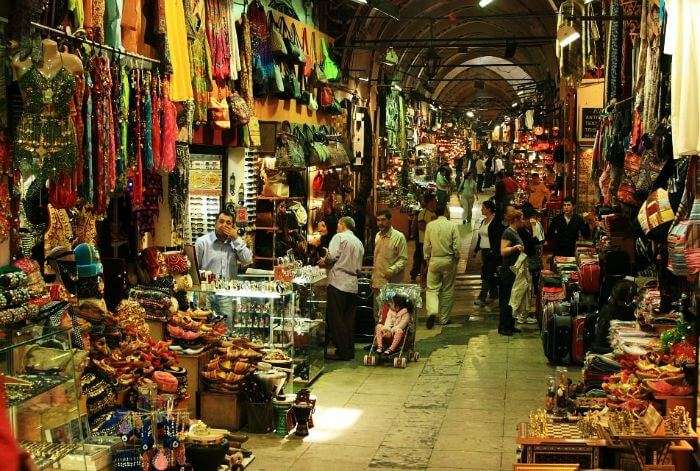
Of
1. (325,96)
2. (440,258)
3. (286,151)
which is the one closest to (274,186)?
(286,151)

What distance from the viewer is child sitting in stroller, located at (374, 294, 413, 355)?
10.8 metres

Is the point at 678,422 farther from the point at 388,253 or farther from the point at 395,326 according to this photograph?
the point at 388,253

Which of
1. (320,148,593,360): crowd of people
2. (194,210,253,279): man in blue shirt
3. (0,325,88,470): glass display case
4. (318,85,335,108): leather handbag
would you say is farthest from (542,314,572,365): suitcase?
(0,325,88,470): glass display case

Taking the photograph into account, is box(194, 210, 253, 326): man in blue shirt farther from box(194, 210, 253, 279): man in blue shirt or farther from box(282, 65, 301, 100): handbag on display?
box(282, 65, 301, 100): handbag on display

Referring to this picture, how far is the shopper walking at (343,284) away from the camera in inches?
420

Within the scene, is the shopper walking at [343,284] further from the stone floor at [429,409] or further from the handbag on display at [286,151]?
the handbag on display at [286,151]

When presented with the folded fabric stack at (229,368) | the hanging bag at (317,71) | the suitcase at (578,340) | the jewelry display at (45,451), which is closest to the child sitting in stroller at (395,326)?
the suitcase at (578,340)

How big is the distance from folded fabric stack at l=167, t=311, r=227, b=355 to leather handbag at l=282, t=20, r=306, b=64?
5.34m

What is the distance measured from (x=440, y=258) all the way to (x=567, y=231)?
2.23 m

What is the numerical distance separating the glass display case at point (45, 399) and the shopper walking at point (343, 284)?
5819 millimetres

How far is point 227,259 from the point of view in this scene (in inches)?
379

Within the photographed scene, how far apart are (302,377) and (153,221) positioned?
209 cm

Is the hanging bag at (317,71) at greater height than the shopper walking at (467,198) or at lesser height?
Result: greater

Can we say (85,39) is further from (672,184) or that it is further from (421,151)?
(421,151)
